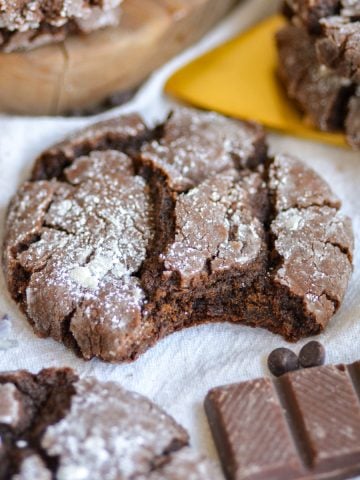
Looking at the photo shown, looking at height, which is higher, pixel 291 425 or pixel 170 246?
pixel 170 246

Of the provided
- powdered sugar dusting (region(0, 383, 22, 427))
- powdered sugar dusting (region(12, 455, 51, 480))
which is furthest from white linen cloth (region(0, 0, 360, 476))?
powdered sugar dusting (region(12, 455, 51, 480))

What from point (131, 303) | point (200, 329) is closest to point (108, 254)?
point (131, 303)

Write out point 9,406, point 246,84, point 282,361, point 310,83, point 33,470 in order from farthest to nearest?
point 246,84
point 310,83
point 282,361
point 9,406
point 33,470

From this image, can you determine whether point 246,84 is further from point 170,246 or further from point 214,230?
point 170,246

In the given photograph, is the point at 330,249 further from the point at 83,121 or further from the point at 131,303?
the point at 83,121

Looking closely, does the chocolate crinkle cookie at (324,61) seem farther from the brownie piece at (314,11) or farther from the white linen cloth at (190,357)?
the white linen cloth at (190,357)

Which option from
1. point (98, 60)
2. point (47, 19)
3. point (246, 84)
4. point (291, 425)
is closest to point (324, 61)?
point (246, 84)

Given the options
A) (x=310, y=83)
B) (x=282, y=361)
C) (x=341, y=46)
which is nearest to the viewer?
(x=282, y=361)
